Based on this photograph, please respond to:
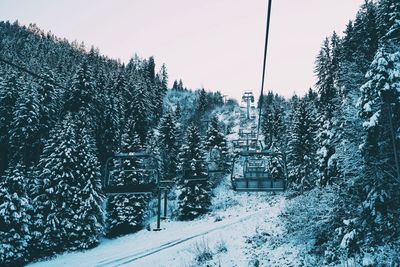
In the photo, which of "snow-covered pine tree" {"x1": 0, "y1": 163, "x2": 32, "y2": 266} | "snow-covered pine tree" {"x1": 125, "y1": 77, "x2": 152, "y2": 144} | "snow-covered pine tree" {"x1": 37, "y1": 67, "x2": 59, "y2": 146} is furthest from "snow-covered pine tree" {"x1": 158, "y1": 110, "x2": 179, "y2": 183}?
"snow-covered pine tree" {"x1": 0, "y1": 163, "x2": 32, "y2": 266}

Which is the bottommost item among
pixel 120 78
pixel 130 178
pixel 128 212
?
pixel 128 212

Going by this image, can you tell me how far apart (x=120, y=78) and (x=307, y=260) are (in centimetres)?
6399

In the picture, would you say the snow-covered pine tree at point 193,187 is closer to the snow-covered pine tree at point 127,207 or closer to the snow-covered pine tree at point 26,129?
the snow-covered pine tree at point 127,207

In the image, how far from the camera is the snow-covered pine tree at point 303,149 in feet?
148

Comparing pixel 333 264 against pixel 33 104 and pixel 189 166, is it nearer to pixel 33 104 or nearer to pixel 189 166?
pixel 189 166

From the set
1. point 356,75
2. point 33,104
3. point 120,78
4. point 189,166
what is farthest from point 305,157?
point 120,78

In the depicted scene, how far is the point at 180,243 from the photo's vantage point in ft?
106

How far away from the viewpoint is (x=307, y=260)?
2038cm

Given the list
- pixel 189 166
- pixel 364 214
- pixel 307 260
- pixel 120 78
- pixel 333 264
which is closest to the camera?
pixel 364 214

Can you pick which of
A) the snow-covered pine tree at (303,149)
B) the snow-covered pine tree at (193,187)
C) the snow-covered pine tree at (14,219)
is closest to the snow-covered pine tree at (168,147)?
the snow-covered pine tree at (193,187)

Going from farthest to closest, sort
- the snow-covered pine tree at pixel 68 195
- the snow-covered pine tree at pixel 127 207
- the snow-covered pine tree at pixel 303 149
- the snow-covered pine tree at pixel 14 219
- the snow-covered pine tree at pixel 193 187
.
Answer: the snow-covered pine tree at pixel 303 149 → the snow-covered pine tree at pixel 193 187 → the snow-covered pine tree at pixel 127 207 → the snow-covered pine tree at pixel 68 195 → the snow-covered pine tree at pixel 14 219

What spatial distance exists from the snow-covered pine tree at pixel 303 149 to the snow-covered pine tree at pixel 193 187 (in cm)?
1181

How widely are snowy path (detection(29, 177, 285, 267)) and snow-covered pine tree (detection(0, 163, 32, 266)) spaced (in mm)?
1997

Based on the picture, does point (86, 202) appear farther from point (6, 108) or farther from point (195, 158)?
point (6, 108)
